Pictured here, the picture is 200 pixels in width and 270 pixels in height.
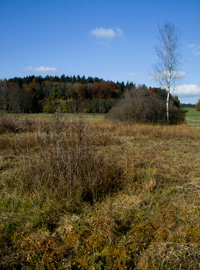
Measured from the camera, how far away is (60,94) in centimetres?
936

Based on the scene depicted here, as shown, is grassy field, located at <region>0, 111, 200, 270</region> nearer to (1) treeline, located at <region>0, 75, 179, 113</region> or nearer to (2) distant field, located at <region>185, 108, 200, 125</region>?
(1) treeline, located at <region>0, 75, 179, 113</region>

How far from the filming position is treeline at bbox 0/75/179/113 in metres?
9.04

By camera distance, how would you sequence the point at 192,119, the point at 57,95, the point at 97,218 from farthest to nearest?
1. the point at 192,119
2. the point at 57,95
3. the point at 97,218

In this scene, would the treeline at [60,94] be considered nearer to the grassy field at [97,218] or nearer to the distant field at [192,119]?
the grassy field at [97,218]

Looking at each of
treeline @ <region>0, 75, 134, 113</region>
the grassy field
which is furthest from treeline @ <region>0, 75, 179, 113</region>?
the grassy field

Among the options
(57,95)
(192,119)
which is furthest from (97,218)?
(192,119)

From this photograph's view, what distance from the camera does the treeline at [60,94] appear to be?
9.04 meters

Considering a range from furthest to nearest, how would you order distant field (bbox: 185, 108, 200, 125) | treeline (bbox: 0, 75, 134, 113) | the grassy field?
distant field (bbox: 185, 108, 200, 125) → treeline (bbox: 0, 75, 134, 113) → the grassy field

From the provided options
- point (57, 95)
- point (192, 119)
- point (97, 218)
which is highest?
point (57, 95)

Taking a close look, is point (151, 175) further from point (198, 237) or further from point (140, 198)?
point (198, 237)

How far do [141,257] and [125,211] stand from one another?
827 millimetres

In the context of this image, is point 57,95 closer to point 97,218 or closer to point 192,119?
point 97,218

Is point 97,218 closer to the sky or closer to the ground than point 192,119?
closer to the ground

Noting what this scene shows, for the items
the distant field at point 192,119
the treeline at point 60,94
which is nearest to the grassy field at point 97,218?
the treeline at point 60,94
